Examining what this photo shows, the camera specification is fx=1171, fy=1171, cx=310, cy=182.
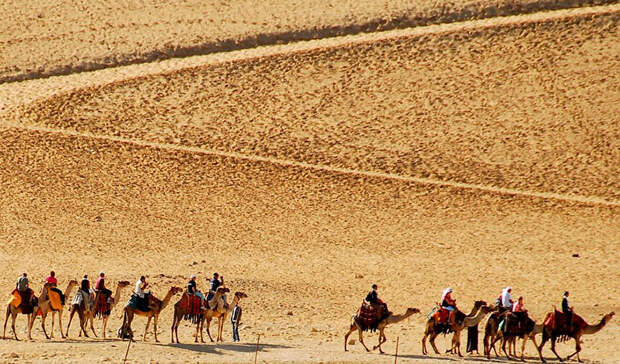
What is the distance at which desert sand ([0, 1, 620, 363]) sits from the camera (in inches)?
1666

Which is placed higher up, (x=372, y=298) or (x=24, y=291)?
(x=372, y=298)

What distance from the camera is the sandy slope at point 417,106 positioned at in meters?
59.2

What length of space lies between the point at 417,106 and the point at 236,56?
11.8 m

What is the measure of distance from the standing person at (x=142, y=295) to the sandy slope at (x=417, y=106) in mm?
25439

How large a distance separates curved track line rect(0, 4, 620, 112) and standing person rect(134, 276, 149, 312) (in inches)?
1282

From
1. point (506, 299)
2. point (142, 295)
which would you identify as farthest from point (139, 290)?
point (506, 299)

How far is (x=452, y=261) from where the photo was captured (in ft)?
154

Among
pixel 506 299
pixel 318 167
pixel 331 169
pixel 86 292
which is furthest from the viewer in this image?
pixel 318 167

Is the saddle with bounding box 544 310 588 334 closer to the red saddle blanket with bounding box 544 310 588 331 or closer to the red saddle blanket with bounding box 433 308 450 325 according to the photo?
the red saddle blanket with bounding box 544 310 588 331

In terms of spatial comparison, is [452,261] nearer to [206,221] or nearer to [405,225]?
[405,225]

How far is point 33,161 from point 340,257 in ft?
59.7

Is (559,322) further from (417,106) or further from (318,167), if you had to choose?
(417,106)

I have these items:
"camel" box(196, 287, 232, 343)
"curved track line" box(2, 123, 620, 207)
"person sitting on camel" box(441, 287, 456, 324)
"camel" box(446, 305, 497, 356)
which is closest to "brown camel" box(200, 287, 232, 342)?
"camel" box(196, 287, 232, 343)

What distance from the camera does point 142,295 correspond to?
3406 cm
